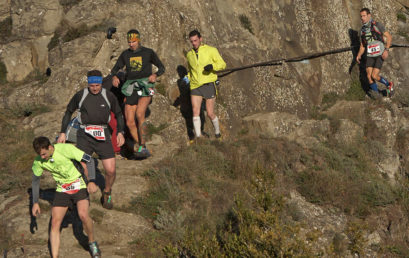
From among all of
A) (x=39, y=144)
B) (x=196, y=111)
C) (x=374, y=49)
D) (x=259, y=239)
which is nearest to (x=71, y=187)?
(x=39, y=144)

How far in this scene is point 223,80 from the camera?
12734 millimetres

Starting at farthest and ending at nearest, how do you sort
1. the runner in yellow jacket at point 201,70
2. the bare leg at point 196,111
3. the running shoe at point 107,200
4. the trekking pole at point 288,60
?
the trekking pole at point 288,60, the bare leg at point 196,111, the runner in yellow jacket at point 201,70, the running shoe at point 107,200

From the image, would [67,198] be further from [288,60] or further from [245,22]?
[288,60]

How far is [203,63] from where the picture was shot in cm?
1060

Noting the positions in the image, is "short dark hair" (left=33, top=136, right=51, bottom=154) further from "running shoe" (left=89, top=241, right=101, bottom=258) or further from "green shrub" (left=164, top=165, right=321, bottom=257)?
"green shrub" (left=164, top=165, right=321, bottom=257)

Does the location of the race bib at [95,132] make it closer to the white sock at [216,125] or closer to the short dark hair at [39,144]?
the short dark hair at [39,144]

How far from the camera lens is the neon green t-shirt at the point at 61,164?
6668 mm

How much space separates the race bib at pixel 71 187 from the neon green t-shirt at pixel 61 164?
A: 0.12ft

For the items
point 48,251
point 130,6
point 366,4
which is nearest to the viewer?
point 48,251

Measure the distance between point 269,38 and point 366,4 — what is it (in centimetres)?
437

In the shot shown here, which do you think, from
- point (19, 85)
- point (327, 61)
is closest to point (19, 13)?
point (19, 85)

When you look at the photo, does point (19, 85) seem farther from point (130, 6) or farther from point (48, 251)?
point (48, 251)

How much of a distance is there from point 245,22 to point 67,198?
8622 mm

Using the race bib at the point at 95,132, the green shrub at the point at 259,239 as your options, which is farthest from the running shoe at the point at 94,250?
the race bib at the point at 95,132
